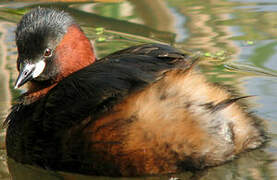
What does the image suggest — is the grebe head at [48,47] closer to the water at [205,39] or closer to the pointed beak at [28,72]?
the pointed beak at [28,72]

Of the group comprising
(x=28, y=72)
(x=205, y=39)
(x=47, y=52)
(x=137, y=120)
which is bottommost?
(x=137, y=120)

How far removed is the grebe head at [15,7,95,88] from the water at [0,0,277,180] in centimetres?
69

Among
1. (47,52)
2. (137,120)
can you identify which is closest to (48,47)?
(47,52)

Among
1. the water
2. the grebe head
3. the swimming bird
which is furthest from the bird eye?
the water

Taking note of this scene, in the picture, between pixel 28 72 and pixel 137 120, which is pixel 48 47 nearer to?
pixel 28 72

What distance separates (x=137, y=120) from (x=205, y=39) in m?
3.12

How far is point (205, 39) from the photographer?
688 cm

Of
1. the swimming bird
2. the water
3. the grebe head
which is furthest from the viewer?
the grebe head

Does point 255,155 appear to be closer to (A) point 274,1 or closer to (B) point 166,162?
(B) point 166,162

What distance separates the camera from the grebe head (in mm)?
4508

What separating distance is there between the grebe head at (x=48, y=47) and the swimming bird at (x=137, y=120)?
21 millimetres

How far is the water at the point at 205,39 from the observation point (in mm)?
4383

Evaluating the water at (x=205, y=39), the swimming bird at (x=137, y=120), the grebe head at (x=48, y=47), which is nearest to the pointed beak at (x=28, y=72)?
the grebe head at (x=48, y=47)

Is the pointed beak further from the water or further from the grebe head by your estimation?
the water
